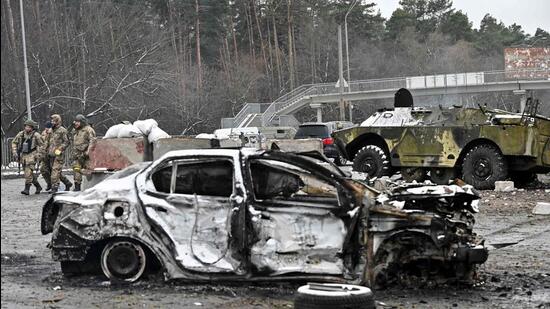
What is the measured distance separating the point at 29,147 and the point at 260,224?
1290cm

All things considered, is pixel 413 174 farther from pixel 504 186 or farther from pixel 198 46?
pixel 198 46

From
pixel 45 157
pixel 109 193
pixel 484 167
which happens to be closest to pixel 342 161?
pixel 484 167

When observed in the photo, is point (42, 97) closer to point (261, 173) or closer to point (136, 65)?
point (136, 65)

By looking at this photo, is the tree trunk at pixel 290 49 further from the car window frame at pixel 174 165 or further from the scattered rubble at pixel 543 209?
the car window frame at pixel 174 165

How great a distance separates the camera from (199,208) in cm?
797

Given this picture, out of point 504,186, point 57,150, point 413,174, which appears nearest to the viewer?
point 57,150

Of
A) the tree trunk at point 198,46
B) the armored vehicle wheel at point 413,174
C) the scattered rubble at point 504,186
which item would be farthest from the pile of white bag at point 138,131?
the tree trunk at point 198,46

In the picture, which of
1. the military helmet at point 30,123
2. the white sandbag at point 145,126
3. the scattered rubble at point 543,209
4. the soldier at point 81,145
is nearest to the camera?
the scattered rubble at point 543,209

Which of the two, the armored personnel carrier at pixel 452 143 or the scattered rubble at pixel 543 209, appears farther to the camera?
the armored personnel carrier at pixel 452 143

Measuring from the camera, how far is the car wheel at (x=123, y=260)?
8094mm

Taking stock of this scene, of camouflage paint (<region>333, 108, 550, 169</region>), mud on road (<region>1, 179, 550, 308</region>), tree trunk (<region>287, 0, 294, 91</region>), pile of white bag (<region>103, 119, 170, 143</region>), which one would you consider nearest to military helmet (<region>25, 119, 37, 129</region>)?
pile of white bag (<region>103, 119, 170, 143</region>)

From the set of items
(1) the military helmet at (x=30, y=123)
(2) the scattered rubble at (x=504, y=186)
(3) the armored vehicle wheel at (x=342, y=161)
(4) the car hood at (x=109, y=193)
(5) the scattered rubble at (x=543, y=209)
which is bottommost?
(5) the scattered rubble at (x=543, y=209)

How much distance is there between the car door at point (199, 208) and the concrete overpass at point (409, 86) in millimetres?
50122

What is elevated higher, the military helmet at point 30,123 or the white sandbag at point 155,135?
the military helmet at point 30,123
